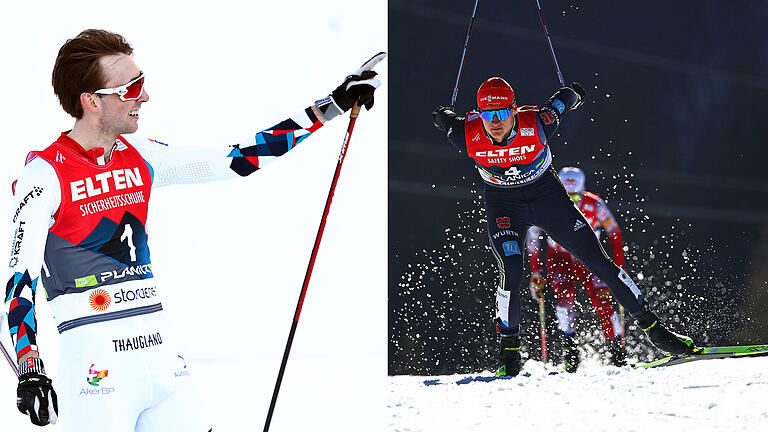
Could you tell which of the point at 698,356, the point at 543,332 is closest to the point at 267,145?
the point at 543,332

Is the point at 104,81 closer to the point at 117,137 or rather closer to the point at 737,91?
the point at 117,137

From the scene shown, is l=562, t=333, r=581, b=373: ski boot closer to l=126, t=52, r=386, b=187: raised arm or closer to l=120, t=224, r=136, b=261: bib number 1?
l=126, t=52, r=386, b=187: raised arm

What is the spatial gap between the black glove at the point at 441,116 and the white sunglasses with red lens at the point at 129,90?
2037mm

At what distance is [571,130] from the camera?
141 inches

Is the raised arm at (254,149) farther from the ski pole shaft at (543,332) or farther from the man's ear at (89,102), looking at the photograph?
the ski pole shaft at (543,332)

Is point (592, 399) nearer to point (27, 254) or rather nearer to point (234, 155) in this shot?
point (234, 155)

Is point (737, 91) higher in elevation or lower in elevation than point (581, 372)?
higher

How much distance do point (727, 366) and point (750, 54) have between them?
5.35 ft

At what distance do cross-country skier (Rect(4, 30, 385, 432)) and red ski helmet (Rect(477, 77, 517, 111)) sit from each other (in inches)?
76.9

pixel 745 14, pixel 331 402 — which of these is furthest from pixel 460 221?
pixel 745 14

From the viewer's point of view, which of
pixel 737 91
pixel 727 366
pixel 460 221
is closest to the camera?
pixel 727 366

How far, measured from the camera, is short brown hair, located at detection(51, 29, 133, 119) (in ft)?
5.16

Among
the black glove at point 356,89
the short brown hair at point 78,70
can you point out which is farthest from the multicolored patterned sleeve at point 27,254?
the black glove at point 356,89

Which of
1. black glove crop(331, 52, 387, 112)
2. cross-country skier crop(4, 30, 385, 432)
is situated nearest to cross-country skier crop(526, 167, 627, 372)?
black glove crop(331, 52, 387, 112)
